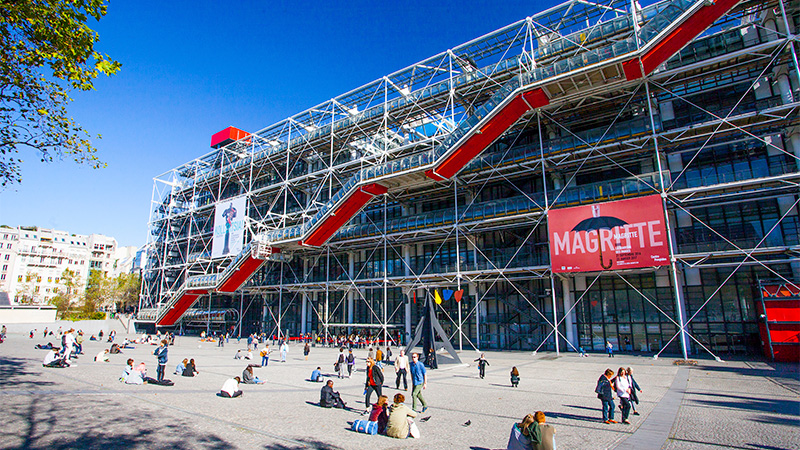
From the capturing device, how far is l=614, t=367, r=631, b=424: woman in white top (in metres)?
8.54

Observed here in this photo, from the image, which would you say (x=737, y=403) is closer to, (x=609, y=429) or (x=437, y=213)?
(x=609, y=429)

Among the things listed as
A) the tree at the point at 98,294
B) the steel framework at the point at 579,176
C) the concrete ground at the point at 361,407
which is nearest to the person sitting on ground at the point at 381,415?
the concrete ground at the point at 361,407

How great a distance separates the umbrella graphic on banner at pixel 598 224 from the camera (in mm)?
20781

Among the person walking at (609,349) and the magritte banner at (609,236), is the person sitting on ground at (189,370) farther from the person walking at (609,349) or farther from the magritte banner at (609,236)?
the person walking at (609,349)

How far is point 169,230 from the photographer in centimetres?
4988

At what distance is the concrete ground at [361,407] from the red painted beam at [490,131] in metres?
12.5

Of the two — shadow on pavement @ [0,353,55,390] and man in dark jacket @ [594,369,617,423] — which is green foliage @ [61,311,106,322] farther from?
man in dark jacket @ [594,369,617,423]

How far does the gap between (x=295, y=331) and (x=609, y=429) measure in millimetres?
32034

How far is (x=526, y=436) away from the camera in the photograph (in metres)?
6.09

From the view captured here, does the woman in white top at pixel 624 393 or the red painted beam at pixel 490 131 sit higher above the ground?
the red painted beam at pixel 490 131

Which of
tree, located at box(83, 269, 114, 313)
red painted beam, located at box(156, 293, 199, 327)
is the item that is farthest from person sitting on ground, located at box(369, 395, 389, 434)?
tree, located at box(83, 269, 114, 313)

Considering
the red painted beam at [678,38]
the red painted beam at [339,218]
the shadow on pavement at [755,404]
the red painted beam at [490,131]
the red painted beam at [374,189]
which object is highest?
the red painted beam at [678,38]

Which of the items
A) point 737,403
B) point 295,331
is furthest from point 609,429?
point 295,331

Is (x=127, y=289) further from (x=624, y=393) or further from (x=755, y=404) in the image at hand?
(x=755, y=404)
